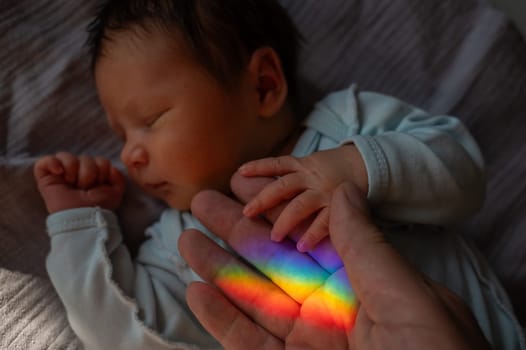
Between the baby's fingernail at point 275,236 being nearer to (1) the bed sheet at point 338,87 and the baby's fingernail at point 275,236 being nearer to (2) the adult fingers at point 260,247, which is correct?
(2) the adult fingers at point 260,247

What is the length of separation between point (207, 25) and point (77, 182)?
0.43 meters

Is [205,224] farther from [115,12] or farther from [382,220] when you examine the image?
[115,12]

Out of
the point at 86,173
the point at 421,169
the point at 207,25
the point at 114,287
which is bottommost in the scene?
the point at 114,287

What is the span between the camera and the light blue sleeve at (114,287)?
956mm

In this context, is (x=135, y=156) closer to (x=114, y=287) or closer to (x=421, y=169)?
(x=114, y=287)

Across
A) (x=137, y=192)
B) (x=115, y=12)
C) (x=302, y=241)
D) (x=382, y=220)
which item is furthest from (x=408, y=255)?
(x=115, y=12)

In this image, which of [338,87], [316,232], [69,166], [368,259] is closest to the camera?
[368,259]

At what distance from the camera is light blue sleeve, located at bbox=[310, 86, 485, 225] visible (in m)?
0.93

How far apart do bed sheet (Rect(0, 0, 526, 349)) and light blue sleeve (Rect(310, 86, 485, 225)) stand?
0.75 feet

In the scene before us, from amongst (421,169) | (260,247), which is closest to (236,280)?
(260,247)

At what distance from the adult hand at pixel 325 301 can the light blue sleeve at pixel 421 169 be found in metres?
0.13

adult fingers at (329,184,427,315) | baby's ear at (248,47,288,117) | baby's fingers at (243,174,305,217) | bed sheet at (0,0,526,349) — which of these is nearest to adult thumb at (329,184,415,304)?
adult fingers at (329,184,427,315)

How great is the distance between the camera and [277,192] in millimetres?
910

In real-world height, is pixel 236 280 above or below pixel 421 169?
below
